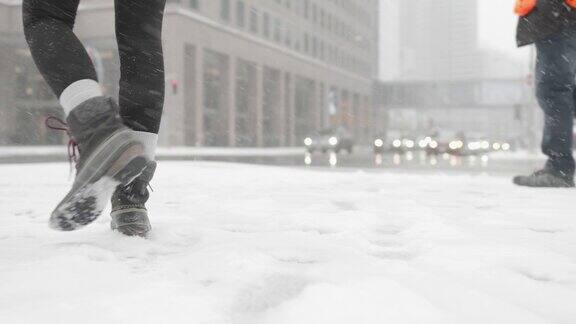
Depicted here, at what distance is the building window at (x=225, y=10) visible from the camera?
34141mm

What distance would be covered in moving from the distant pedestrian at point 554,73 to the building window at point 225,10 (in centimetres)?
3185

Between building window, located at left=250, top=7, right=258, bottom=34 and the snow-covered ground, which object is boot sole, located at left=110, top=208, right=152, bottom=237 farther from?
building window, located at left=250, top=7, right=258, bottom=34

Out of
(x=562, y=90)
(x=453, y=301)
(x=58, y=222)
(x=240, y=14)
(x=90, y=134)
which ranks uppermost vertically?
(x=240, y=14)

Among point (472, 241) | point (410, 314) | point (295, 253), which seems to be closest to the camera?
point (410, 314)

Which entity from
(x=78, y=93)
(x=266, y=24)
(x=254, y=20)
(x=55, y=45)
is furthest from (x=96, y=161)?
(x=266, y=24)

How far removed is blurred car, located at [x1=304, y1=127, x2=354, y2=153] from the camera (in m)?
24.5

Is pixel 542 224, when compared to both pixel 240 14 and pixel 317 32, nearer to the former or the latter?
pixel 240 14

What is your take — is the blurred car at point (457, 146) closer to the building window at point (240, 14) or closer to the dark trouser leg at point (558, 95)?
the building window at point (240, 14)

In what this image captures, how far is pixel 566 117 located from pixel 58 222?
11.7 ft

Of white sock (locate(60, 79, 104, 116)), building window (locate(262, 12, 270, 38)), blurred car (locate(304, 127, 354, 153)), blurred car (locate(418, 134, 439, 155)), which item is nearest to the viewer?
white sock (locate(60, 79, 104, 116))

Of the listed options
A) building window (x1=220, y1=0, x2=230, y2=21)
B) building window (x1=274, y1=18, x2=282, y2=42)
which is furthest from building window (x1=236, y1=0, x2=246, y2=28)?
building window (x1=274, y1=18, x2=282, y2=42)

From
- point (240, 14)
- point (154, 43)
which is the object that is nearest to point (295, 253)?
point (154, 43)

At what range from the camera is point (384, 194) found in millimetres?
3537

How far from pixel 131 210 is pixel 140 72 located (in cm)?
52
